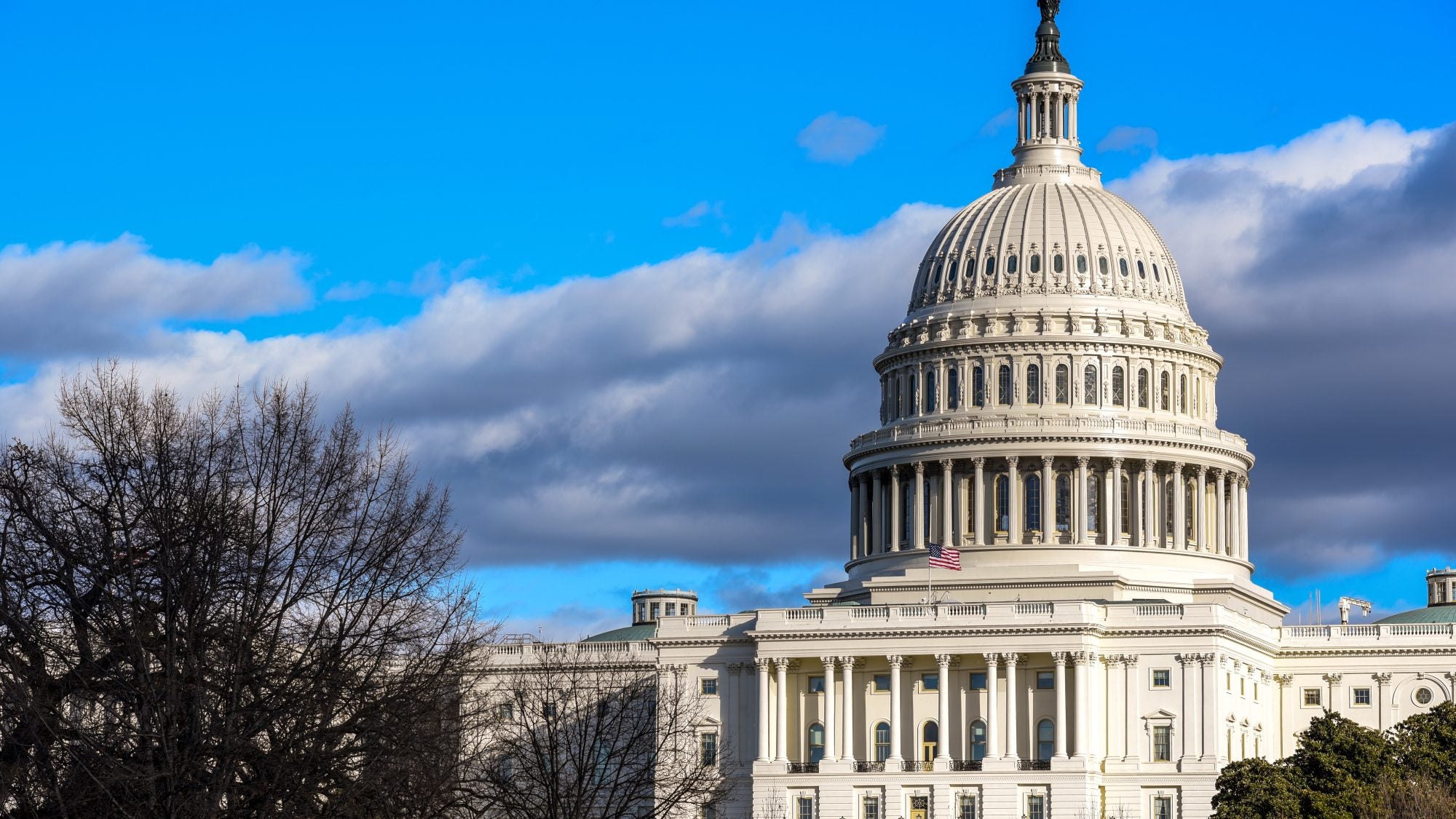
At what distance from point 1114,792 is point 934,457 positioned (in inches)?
1206

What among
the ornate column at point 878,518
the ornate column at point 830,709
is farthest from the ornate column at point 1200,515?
the ornate column at point 830,709

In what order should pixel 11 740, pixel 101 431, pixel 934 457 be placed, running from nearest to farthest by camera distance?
pixel 11 740
pixel 101 431
pixel 934 457

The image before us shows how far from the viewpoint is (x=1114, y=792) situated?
5930 inches

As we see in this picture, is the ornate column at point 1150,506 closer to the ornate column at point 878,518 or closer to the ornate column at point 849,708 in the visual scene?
the ornate column at point 878,518

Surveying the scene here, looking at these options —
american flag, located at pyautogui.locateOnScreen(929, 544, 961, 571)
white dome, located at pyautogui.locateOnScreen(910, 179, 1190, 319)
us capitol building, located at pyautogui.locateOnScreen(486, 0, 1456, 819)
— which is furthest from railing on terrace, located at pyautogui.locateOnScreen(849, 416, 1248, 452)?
american flag, located at pyautogui.locateOnScreen(929, 544, 961, 571)

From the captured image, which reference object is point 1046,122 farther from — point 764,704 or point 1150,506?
point 764,704

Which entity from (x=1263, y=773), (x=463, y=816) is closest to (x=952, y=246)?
(x=1263, y=773)

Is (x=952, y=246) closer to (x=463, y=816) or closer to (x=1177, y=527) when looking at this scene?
(x=1177, y=527)

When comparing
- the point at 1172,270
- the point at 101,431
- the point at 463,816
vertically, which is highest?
the point at 1172,270

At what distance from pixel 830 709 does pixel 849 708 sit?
46.3 inches

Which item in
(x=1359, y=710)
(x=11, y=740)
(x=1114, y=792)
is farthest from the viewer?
(x=1359, y=710)

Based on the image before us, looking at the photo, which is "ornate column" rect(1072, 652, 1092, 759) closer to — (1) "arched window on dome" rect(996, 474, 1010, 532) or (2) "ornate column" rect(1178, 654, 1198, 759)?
(2) "ornate column" rect(1178, 654, 1198, 759)

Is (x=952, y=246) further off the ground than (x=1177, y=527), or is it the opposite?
(x=952, y=246)

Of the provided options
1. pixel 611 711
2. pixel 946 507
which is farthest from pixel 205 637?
pixel 946 507
